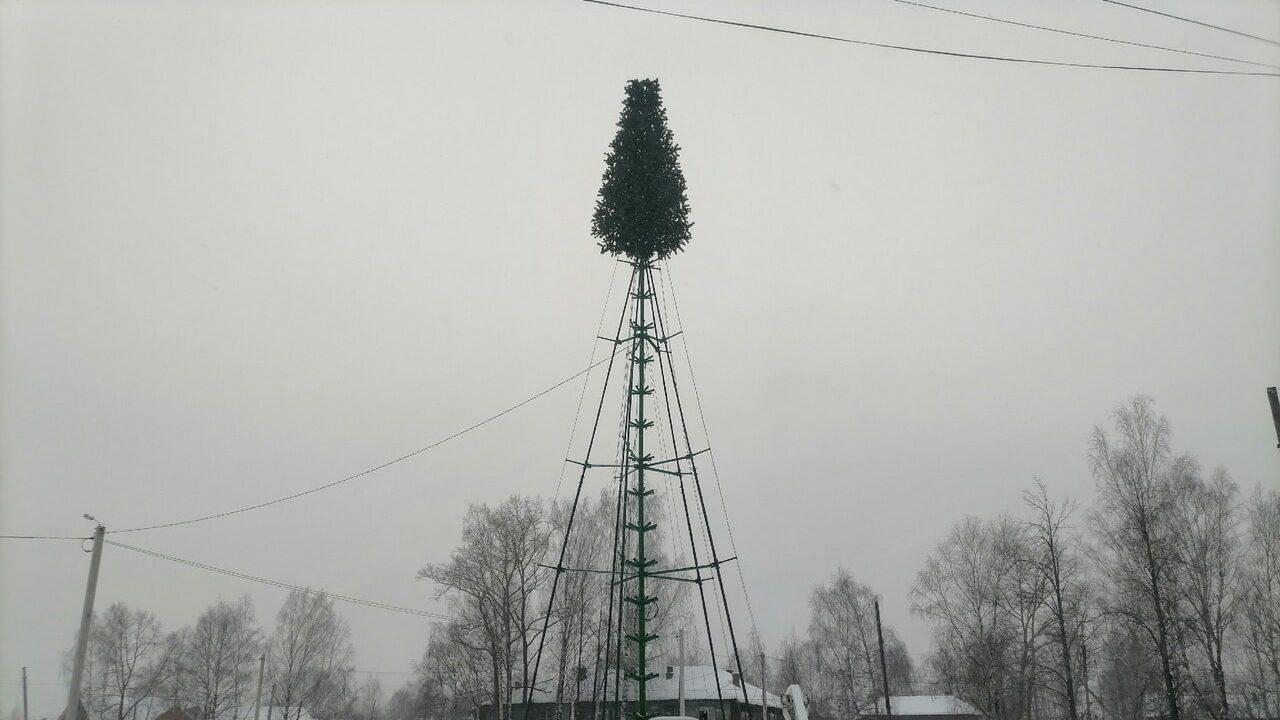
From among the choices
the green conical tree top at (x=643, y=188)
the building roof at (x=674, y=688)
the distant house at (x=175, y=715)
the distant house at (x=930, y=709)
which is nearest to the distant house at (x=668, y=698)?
the building roof at (x=674, y=688)

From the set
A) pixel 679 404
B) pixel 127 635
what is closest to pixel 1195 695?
pixel 679 404

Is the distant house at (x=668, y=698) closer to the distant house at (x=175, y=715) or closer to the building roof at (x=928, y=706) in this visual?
the building roof at (x=928, y=706)

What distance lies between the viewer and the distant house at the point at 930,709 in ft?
215

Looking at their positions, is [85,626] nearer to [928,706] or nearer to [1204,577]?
[1204,577]

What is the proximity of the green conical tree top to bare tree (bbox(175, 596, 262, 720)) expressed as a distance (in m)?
56.6

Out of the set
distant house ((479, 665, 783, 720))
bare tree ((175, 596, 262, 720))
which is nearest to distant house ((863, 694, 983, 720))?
distant house ((479, 665, 783, 720))

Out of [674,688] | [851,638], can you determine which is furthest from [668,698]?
[851,638]

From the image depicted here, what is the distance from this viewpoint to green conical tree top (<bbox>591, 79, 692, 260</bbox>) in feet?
61.6

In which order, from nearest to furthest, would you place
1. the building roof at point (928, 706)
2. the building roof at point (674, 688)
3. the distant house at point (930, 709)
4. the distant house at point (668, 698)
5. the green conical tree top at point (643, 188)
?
1. the green conical tree top at point (643, 188)
2. the distant house at point (668, 698)
3. the building roof at point (674, 688)
4. the distant house at point (930, 709)
5. the building roof at point (928, 706)

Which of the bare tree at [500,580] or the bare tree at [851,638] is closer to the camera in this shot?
the bare tree at [500,580]

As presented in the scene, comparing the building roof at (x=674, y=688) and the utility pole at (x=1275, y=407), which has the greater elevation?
the utility pole at (x=1275, y=407)

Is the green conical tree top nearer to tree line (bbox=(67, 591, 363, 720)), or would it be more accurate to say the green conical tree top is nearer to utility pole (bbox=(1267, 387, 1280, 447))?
utility pole (bbox=(1267, 387, 1280, 447))

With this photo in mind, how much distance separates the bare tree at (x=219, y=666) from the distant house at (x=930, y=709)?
4958 cm

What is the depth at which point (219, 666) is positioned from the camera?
198 ft
